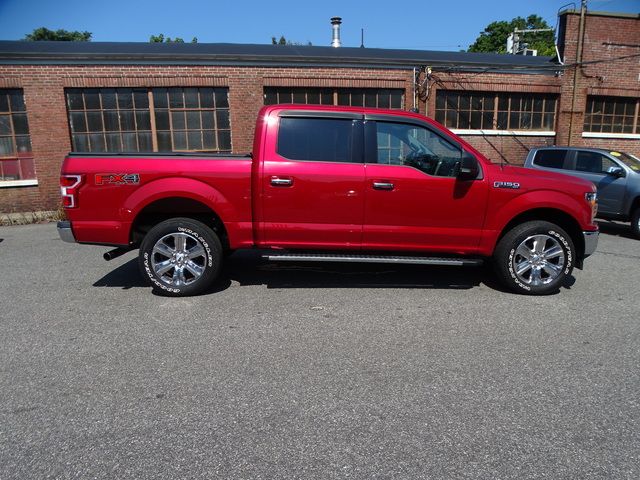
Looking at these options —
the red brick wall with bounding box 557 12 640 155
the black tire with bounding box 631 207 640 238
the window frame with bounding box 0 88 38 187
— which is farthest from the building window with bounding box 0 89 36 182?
the red brick wall with bounding box 557 12 640 155

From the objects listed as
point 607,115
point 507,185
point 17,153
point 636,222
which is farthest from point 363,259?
point 607,115

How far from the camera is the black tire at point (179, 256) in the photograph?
5.18m

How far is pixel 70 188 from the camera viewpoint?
5027 millimetres

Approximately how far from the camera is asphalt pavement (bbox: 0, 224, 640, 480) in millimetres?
2514

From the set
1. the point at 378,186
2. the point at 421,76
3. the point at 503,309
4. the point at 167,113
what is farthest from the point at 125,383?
the point at 421,76

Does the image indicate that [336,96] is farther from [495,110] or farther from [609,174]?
[609,174]

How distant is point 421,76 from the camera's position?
1430cm

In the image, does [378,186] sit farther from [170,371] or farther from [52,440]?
[52,440]

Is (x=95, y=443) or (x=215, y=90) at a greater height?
(x=215, y=90)

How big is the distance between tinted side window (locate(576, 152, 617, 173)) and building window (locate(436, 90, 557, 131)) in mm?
5333

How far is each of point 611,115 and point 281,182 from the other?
15.7 meters

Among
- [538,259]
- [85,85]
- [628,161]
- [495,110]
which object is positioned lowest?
[538,259]

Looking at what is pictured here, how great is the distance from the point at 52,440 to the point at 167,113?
11786mm

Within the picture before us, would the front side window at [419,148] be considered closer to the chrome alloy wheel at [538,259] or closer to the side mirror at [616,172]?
the chrome alloy wheel at [538,259]
